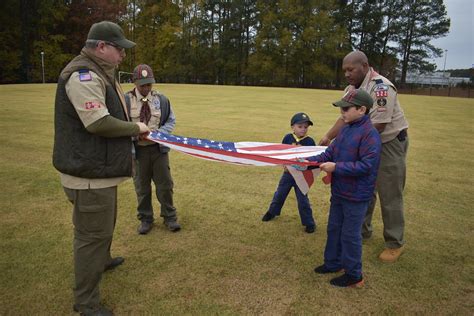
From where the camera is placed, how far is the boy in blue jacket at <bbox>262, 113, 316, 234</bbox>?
4.45 m

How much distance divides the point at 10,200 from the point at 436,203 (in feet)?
22.7

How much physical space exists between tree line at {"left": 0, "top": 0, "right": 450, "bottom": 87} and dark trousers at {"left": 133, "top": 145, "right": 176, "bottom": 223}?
50.4 m

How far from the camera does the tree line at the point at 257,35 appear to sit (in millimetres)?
51875

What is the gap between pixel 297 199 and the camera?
4617 mm

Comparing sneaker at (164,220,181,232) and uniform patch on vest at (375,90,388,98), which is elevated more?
uniform patch on vest at (375,90,388,98)

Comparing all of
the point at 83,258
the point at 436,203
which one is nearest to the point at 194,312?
the point at 83,258

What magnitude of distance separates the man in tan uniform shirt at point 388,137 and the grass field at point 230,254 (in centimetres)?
37

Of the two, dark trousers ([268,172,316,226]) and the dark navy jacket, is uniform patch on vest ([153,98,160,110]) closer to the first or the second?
dark trousers ([268,172,316,226])

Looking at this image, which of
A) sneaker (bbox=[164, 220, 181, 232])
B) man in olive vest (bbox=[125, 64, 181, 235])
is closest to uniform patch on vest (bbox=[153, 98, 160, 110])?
man in olive vest (bbox=[125, 64, 181, 235])

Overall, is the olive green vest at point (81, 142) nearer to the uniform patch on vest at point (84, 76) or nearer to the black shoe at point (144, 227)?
the uniform patch on vest at point (84, 76)

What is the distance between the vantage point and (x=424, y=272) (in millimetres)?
3707

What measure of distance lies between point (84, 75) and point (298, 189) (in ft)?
10.00

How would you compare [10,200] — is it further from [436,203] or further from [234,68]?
[234,68]

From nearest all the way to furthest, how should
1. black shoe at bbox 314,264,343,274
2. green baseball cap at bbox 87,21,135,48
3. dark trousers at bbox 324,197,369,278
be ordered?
green baseball cap at bbox 87,21,135,48
dark trousers at bbox 324,197,369,278
black shoe at bbox 314,264,343,274
